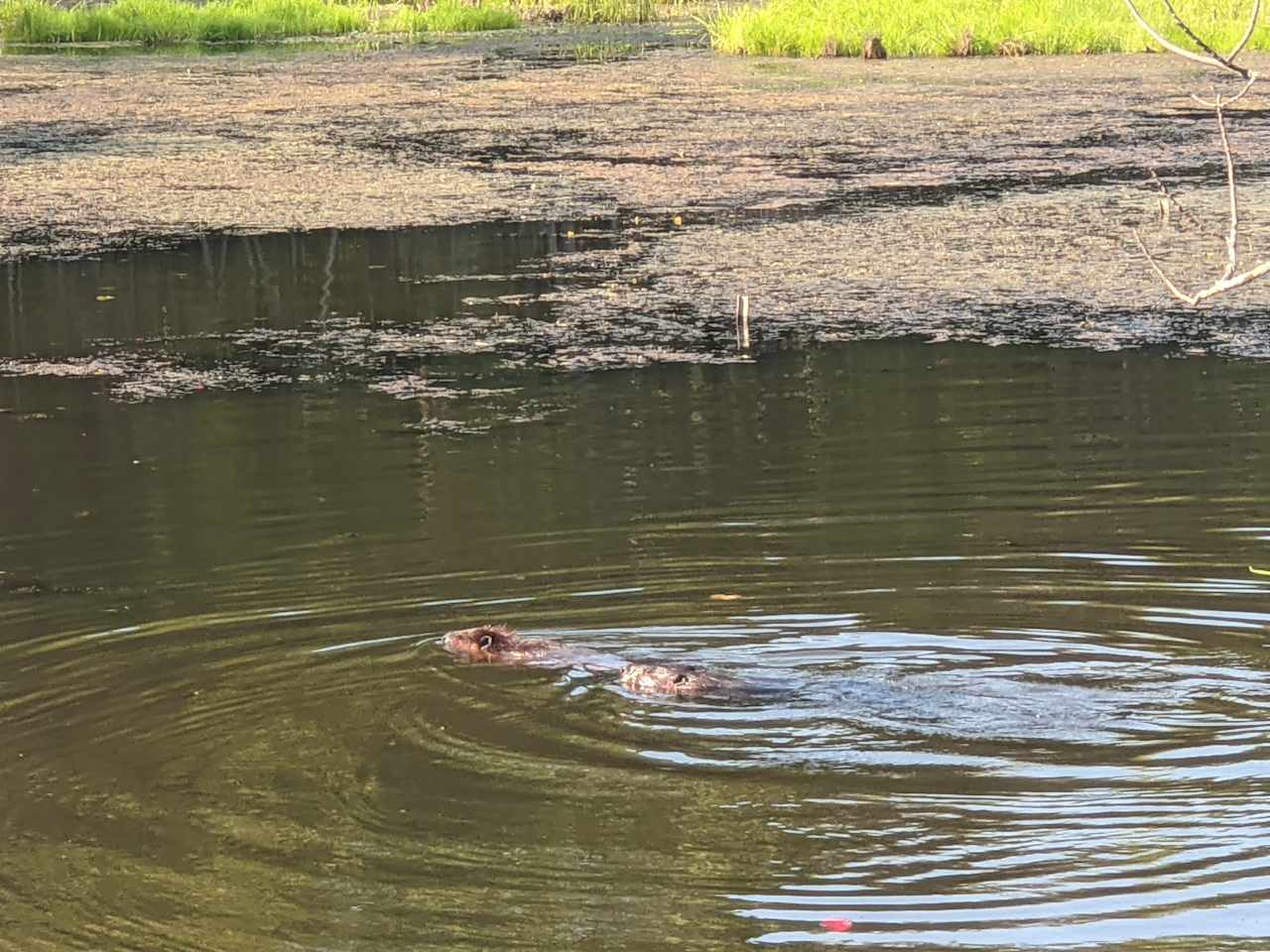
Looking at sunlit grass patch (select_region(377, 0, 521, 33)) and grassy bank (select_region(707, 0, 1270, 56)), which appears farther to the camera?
sunlit grass patch (select_region(377, 0, 521, 33))

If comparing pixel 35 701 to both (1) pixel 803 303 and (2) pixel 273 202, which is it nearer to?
(1) pixel 803 303

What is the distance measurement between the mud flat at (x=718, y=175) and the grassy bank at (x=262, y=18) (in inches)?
169

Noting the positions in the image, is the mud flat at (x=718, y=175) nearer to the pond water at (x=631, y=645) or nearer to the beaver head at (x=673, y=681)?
the pond water at (x=631, y=645)

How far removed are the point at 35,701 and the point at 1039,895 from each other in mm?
2825

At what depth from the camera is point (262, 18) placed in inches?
1156

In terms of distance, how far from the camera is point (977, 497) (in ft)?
23.7

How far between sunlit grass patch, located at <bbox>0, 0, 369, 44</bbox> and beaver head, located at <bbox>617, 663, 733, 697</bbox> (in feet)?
80.3

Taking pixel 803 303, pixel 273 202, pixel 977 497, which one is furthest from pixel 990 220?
pixel 977 497

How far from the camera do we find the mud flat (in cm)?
1059

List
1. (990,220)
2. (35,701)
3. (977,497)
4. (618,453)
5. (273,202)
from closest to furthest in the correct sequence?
1. (35,701)
2. (977,497)
3. (618,453)
4. (990,220)
5. (273,202)

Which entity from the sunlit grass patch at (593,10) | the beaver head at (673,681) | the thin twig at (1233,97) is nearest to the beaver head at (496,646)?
the beaver head at (673,681)

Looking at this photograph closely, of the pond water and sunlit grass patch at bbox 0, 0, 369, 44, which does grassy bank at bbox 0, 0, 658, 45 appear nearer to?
sunlit grass patch at bbox 0, 0, 369, 44

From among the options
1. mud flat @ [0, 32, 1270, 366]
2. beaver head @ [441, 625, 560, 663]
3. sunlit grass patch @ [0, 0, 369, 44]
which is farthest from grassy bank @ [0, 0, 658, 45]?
beaver head @ [441, 625, 560, 663]

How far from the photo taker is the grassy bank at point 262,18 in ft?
91.2
